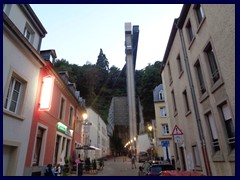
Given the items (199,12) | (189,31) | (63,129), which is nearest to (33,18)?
(63,129)

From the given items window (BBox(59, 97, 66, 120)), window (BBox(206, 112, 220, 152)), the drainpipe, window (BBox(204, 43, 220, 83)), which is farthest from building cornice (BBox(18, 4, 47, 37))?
window (BBox(206, 112, 220, 152))

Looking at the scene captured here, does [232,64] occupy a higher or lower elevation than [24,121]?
higher

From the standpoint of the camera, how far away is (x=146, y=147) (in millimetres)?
38406

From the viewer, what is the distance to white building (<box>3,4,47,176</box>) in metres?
6.22

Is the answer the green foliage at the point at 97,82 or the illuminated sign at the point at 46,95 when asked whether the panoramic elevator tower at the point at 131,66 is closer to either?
the green foliage at the point at 97,82

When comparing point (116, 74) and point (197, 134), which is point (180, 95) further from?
point (116, 74)

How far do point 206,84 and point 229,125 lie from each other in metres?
2.22

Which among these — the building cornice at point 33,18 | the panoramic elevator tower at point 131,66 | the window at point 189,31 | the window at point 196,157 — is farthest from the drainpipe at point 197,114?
the panoramic elevator tower at point 131,66

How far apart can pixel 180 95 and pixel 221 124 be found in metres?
4.79

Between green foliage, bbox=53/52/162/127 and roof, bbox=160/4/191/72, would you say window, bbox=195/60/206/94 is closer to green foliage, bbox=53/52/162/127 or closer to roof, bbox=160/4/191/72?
roof, bbox=160/4/191/72

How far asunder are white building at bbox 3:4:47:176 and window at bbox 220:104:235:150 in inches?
302

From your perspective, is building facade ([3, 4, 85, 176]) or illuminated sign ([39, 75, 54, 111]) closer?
building facade ([3, 4, 85, 176])

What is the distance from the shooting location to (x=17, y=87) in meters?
7.21
